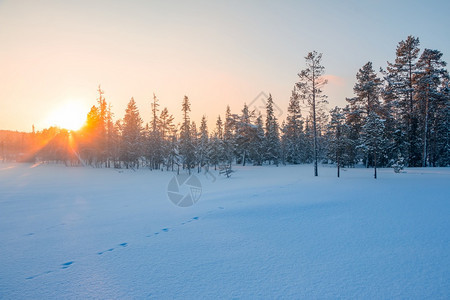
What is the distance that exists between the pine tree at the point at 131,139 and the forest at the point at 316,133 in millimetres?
205

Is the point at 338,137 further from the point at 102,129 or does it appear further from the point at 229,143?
the point at 102,129

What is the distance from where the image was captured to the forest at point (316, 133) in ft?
87.1

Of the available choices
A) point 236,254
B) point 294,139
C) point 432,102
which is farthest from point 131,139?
point 432,102

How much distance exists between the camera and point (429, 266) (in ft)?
12.4

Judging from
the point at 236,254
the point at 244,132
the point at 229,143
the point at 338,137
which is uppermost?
the point at 244,132

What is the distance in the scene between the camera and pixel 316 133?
29406 millimetres

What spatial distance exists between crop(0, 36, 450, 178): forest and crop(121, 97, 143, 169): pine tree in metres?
0.20

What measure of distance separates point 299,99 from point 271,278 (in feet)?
75.7

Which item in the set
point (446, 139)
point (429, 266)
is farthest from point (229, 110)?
point (429, 266)

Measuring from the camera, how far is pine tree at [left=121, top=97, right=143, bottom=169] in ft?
148

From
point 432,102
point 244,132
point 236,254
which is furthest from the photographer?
point 244,132

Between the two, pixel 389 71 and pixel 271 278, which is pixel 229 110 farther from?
pixel 271 278

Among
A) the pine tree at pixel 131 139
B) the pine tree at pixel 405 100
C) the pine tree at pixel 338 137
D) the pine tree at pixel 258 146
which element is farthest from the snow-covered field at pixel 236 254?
the pine tree at pixel 258 146

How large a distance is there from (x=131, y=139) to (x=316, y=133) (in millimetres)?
36668
